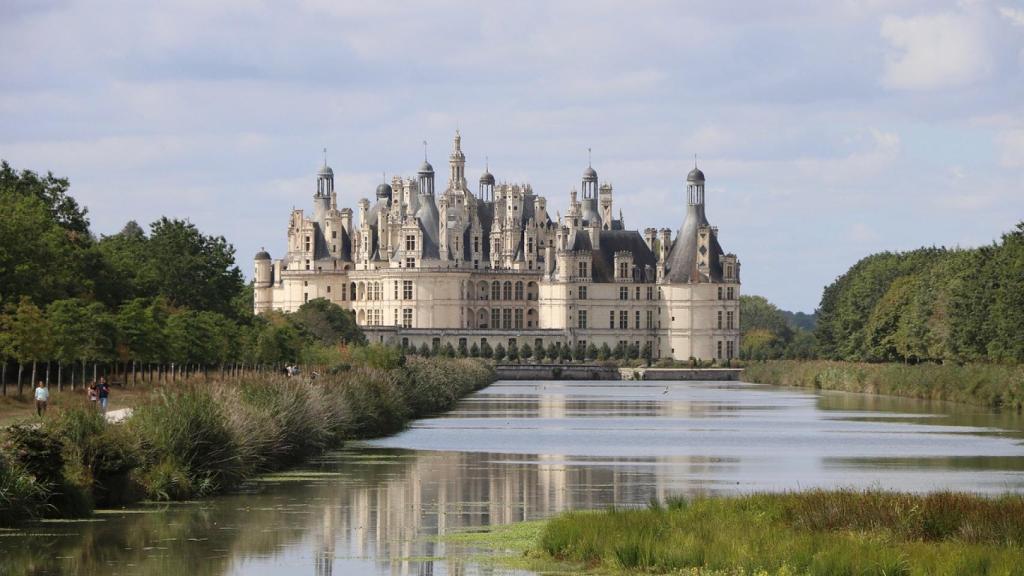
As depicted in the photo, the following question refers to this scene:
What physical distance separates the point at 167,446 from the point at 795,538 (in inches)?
421

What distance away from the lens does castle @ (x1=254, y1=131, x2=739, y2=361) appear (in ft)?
481

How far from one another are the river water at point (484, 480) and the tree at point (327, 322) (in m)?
46.2

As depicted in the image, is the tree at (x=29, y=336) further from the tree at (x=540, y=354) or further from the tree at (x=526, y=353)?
the tree at (x=526, y=353)

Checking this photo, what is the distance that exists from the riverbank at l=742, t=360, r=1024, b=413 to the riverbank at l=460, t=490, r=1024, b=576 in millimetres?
39548

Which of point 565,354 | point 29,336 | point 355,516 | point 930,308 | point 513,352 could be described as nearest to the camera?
point 355,516

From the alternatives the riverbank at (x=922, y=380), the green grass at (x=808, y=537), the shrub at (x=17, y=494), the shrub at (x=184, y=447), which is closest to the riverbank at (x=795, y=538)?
the green grass at (x=808, y=537)

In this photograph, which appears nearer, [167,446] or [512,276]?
[167,446]

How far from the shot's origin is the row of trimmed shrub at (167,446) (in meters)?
23.4

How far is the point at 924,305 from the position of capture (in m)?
86.2

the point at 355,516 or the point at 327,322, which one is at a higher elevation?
the point at 327,322

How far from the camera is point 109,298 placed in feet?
202

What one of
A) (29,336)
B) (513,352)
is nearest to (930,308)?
(29,336)

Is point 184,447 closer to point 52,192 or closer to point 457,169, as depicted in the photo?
point 52,192

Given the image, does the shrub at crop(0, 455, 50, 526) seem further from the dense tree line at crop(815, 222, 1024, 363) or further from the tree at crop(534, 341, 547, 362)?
the tree at crop(534, 341, 547, 362)
